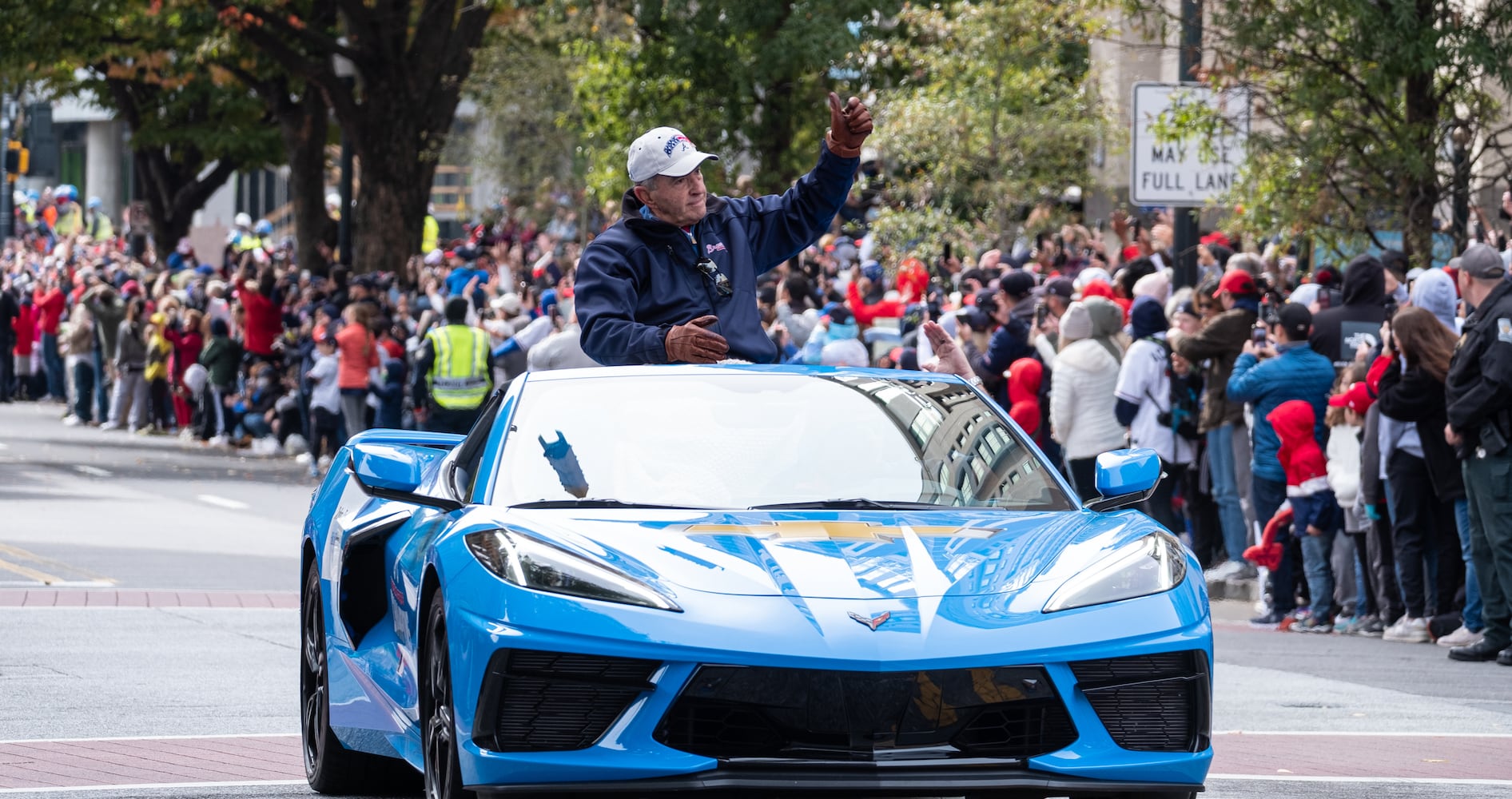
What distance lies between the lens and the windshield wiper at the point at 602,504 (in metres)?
6.29

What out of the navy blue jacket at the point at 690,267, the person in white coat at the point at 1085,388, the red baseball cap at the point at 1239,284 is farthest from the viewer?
the person in white coat at the point at 1085,388

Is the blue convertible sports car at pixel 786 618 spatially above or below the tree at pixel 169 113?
below

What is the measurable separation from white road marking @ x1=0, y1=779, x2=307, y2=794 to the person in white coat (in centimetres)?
797

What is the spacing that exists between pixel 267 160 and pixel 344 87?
14507 millimetres

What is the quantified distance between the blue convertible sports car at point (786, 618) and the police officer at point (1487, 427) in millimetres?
5613

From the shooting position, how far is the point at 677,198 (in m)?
8.08

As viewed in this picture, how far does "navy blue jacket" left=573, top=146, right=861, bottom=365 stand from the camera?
7812mm

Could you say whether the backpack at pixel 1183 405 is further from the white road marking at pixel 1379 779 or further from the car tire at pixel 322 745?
the car tire at pixel 322 745

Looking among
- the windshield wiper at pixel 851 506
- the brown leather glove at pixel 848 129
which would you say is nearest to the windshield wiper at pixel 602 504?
the windshield wiper at pixel 851 506

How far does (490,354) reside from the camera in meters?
20.8

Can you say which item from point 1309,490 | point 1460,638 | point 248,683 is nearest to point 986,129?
point 1309,490

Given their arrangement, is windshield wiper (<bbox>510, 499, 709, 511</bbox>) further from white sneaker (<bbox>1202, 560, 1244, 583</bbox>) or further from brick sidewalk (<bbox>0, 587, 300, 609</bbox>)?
white sneaker (<bbox>1202, 560, 1244, 583</bbox>)

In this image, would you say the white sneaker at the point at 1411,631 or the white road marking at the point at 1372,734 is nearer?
the white road marking at the point at 1372,734

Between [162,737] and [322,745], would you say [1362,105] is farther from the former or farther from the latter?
[322,745]
